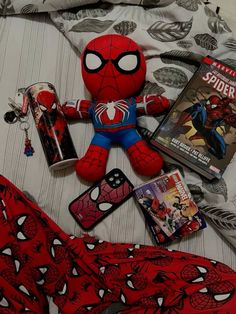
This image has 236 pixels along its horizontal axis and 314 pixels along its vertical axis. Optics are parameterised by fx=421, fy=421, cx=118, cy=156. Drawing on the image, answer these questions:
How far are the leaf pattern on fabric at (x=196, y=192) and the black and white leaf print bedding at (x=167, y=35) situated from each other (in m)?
0.02

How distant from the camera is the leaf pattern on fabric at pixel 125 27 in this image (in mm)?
1099

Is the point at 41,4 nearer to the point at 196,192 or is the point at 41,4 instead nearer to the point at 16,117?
the point at 16,117

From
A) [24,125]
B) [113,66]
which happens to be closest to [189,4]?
[113,66]

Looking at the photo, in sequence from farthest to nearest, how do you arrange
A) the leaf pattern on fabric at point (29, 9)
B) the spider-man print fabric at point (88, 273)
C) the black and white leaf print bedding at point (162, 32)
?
the leaf pattern on fabric at point (29, 9) < the black and white leaf print bedding at point (162, 32) < the spider-man print fabric at point (88, 273)

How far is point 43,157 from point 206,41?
51 cm

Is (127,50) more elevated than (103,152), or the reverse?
(127,50)

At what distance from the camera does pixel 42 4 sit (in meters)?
1.15

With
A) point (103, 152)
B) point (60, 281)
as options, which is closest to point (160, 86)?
point (103, 152)

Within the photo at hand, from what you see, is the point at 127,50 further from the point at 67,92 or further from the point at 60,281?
the point at 60,281

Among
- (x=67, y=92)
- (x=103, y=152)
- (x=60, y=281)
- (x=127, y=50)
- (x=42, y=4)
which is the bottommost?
(x=60, y=281)

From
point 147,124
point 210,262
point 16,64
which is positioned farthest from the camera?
point 16,64

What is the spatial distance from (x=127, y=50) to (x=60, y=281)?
566 mm

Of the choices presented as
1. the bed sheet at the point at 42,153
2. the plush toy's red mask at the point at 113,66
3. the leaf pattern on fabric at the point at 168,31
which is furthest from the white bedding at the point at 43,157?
the leaf pattern on fabric at the point at 168,31

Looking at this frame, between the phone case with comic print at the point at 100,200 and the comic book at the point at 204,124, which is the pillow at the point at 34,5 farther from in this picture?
the phone case with comic print at the point at 100,200
